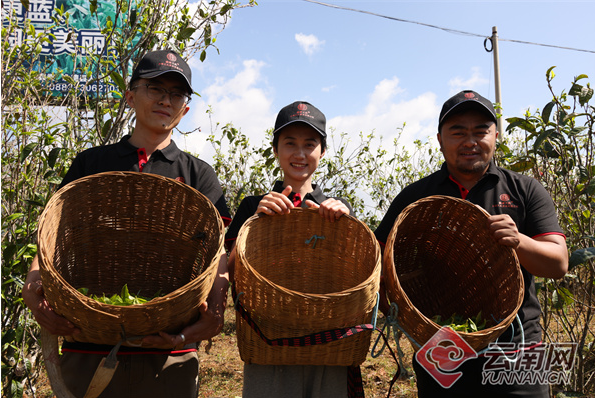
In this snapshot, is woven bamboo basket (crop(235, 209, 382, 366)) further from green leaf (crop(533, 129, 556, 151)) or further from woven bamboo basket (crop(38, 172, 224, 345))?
green leaf (crop(533, 129, 556, 151))

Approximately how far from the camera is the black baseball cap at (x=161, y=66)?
215cm

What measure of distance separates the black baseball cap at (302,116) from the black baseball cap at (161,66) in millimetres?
472

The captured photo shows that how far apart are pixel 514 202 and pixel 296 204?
1.05 meters

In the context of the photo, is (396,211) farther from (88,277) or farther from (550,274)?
(88,277)

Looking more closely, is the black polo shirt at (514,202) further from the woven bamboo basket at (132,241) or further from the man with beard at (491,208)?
the woven bamboo basket at (132,241)

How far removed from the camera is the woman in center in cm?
191

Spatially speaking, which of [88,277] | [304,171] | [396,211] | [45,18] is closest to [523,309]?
[396,211]

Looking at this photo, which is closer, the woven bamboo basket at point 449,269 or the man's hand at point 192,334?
the man's hand at point 192,334

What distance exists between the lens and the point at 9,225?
2.92m

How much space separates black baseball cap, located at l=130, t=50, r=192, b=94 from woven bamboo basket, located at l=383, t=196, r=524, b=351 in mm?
1232

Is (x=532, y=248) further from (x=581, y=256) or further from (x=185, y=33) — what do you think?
(x=185, y=33)

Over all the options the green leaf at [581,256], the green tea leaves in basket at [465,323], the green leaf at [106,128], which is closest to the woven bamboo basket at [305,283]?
the green tea leaves in basket at [465,323]

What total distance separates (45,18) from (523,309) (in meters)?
8.05

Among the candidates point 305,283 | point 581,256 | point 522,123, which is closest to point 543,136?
point 522,123
